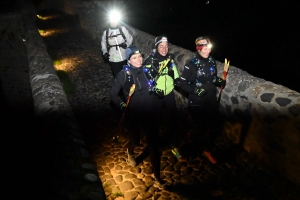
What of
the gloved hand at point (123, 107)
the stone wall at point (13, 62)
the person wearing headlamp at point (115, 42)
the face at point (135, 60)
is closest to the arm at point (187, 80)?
the face at point (135, 60)

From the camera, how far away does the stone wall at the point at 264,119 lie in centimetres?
383

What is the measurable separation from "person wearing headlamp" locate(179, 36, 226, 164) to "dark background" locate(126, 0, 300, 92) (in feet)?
32.4

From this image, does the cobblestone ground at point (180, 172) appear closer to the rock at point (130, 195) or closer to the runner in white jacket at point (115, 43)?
the rock at point (130, 195)

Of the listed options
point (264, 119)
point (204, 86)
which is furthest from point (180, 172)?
point (264, 119)

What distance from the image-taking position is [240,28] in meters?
19.8

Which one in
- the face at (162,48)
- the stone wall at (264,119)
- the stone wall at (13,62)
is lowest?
the stone wall at (13,62)

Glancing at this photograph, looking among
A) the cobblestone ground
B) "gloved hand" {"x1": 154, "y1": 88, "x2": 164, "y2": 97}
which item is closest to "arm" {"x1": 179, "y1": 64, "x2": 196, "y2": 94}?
"gloved hand" {"x1": 154, "y1": 88, "x2": 164, "y2": 97}

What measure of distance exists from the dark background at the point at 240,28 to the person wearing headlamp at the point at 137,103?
10.8 m

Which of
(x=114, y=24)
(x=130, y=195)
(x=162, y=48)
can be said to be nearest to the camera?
(x=130, y=195)

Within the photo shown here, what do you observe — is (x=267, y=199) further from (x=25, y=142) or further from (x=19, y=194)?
(x=25, y=142)

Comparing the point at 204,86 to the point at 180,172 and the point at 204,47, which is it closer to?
the point at 204,47

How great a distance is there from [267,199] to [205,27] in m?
20.4

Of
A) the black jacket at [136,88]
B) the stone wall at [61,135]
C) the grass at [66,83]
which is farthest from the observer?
the grass at [66,83]

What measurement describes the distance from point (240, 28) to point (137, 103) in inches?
703
